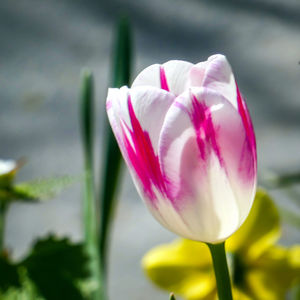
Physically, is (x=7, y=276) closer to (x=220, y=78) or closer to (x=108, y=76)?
(x=220, y=78)

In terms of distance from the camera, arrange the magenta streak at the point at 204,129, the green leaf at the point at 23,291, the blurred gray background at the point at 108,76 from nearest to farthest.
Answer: the magenta streak at the point at 204,129, the green leaf at the point at 23,291, the blurred gray background at the point at 108,76

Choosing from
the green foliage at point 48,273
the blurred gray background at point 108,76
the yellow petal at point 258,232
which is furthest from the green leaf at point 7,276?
the blurred gray background at point 108,76

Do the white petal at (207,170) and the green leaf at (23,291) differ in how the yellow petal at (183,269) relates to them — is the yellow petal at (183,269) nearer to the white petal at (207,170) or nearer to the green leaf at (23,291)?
the green leaf at (23,291)

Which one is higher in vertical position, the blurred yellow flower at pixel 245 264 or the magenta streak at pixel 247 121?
the magenta streak at pixel 247 121

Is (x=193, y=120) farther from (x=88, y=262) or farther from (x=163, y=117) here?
(x=88, y=262)

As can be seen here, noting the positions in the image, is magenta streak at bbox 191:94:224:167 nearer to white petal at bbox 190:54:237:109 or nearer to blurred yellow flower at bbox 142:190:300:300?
white petal at bbox 190:54:237:109

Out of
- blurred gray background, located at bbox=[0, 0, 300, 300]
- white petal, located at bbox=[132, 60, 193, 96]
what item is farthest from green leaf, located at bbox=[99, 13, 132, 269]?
blurred gray background, located at bbox=[0, 0, 300, 300]

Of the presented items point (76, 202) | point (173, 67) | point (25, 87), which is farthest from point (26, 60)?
point (173, 67)
